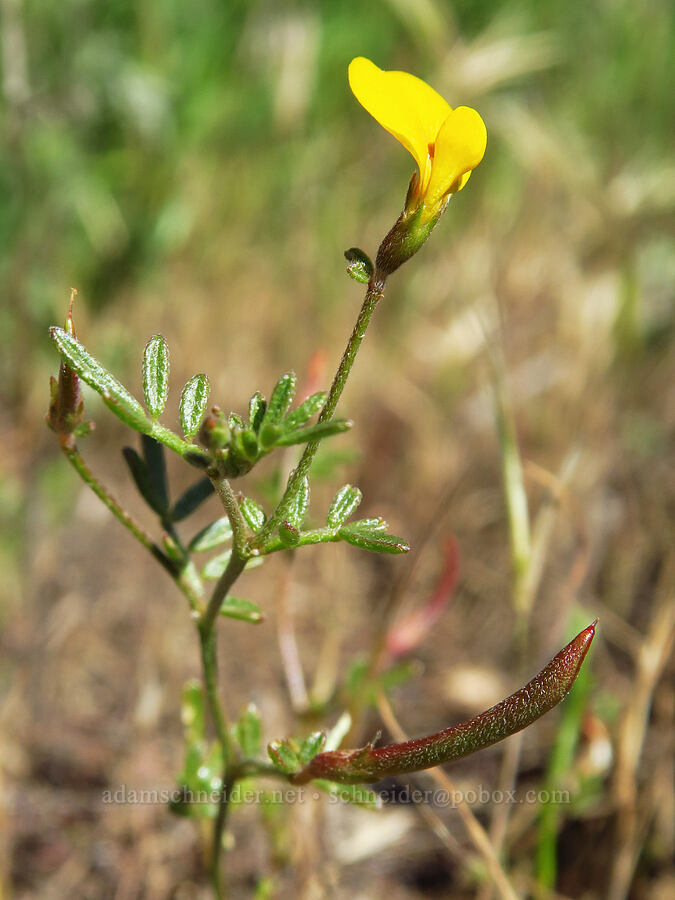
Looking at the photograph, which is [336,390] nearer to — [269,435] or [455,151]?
[269,435]

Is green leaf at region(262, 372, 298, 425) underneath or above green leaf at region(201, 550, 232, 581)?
above

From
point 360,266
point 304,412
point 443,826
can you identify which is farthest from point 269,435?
point 443,826

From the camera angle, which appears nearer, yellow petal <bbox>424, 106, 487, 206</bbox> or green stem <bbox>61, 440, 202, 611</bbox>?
yellow petal <bbox>424, 106, 487, 206</bbox>

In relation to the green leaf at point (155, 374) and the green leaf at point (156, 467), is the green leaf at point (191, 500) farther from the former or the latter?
the green leaf at point (155, 374)

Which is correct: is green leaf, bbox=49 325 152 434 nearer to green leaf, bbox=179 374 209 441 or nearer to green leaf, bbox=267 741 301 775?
green leaf, bbox=179 374 209 441

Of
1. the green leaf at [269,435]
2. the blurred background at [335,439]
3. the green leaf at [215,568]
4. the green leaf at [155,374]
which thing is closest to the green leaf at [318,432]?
the green leaf at [269,435]

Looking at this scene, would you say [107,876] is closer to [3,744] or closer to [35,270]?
[3,744]

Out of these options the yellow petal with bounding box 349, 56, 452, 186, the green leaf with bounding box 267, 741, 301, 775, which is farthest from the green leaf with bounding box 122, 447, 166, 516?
the yellow petal with bounding box 349, 56, 452, 186
